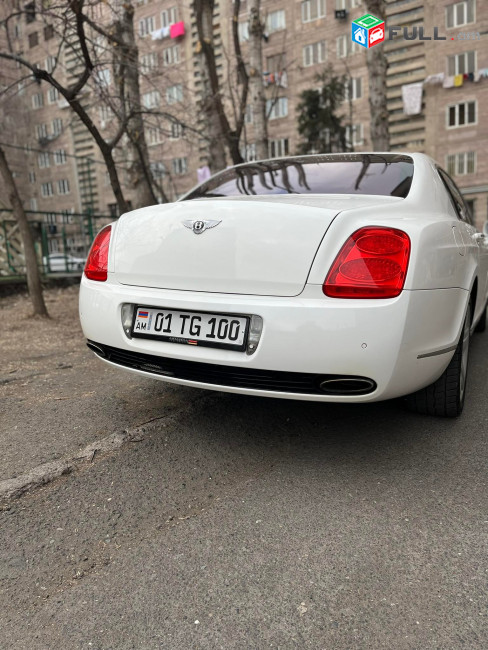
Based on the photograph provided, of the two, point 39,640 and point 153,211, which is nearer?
point 39,640

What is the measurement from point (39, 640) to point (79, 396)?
77.3 inches

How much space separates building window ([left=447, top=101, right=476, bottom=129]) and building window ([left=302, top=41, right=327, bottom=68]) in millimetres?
8277

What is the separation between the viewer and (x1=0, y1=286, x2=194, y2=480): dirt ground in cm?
248

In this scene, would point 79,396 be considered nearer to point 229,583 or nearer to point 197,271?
point 197,271

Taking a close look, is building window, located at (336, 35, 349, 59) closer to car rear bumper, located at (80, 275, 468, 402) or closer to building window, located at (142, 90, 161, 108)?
building window, located at (142, 90, 161, 108)

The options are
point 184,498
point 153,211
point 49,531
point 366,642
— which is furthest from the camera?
point 153,211

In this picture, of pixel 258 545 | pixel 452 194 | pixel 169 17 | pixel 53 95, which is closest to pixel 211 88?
pixel 452 194

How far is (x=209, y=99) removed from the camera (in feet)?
31.0

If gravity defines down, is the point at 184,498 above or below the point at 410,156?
below

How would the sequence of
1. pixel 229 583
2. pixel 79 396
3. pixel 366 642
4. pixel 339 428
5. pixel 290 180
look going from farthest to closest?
pixel 79 396, pixel 290 180, pixel 339 428, pixel 229 583, pixel 366 642

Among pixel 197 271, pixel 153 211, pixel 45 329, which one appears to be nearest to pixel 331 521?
pixel 197 271

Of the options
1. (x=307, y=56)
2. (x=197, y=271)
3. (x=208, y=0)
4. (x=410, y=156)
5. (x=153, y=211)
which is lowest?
(x=197, y=271)

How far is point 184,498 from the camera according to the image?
6.74 ft

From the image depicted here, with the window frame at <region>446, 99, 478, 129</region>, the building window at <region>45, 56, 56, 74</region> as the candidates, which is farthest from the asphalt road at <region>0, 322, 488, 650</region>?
A: the window frame at <region>446, 99, 478, 129</region>
